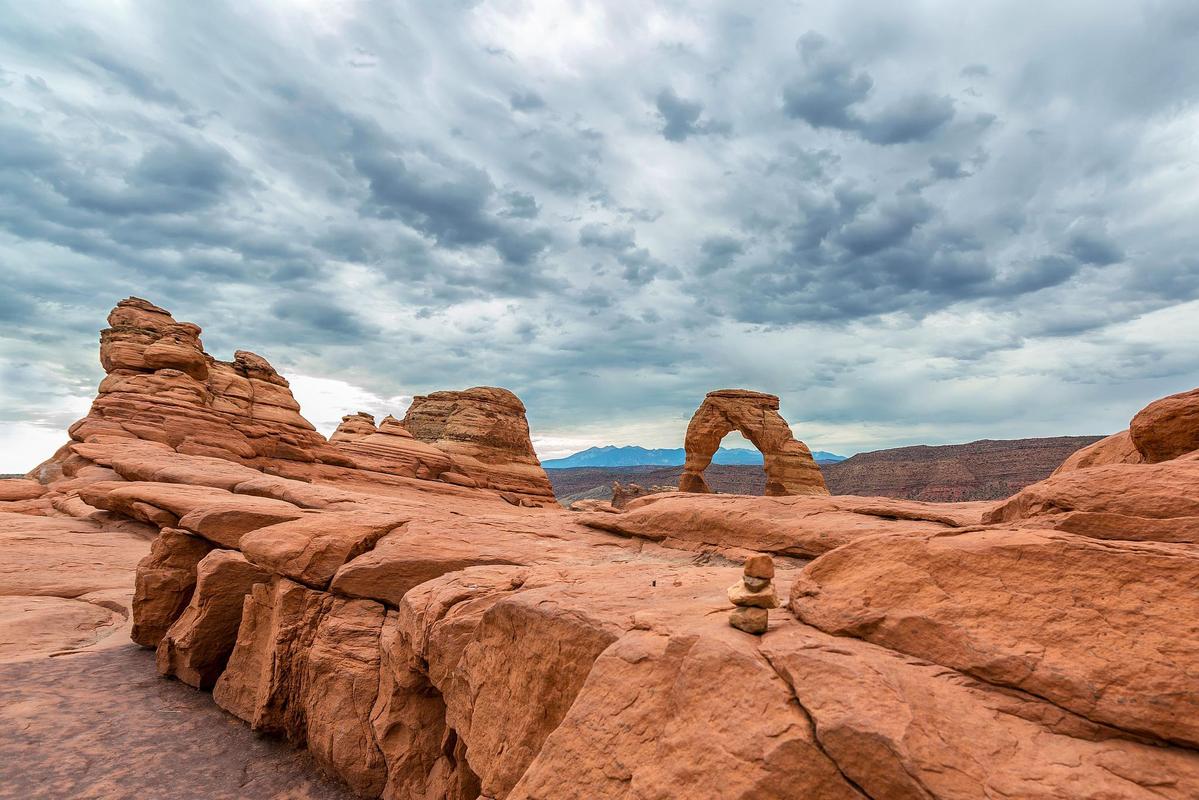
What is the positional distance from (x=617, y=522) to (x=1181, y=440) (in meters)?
7.45

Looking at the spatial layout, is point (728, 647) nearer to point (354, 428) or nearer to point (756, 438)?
point (756, 438)

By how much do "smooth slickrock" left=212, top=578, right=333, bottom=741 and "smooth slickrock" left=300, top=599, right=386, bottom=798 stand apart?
0.21m

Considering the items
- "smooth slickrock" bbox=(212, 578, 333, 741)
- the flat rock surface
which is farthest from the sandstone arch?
the flat rock surface

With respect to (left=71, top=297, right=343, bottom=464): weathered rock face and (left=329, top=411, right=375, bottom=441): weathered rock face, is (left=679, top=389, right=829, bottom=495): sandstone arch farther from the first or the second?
(left=329, top=411, right=375, bottom=441): weathered rock face

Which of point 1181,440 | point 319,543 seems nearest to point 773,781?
point 319,543

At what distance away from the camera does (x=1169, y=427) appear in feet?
22.2

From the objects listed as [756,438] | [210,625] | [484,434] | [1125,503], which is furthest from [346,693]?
[484,434]

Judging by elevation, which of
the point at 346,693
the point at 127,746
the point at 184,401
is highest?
the point at 184,401

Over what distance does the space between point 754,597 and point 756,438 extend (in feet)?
115

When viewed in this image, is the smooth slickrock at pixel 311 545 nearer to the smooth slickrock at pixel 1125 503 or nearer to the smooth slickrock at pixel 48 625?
the smooth slickrock at pixel 48 625

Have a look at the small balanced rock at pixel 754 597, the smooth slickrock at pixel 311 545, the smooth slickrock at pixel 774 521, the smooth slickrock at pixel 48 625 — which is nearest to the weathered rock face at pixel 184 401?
the smooth slickrock at pixel 48 625

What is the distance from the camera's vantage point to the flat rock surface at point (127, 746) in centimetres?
579

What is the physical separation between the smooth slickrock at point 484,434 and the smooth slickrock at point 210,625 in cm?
3031

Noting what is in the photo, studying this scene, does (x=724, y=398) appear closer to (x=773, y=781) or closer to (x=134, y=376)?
(x=134, y=376)
